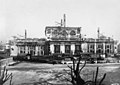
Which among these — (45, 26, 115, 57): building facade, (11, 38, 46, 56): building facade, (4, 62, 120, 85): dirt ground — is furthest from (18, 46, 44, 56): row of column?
(4, 62, 120, 85): dirt ground

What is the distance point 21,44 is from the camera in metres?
39.5

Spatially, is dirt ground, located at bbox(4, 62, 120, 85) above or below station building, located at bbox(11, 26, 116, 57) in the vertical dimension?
below

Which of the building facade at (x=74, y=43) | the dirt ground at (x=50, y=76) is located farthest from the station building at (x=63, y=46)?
the dirt ground at (x=50, y=76)

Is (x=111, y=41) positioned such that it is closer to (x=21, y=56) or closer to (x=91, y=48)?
(x=91, y=48)


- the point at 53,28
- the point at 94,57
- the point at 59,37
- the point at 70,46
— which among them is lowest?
the point at 94,57

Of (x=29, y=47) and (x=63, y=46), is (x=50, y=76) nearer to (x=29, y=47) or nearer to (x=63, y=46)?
(x=63, y=46)

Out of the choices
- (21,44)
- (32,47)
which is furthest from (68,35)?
(21,44)

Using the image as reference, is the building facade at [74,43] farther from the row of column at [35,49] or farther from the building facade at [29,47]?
the row of column at [35,49]

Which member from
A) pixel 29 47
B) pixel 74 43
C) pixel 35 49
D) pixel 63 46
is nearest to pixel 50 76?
pixel 63 46

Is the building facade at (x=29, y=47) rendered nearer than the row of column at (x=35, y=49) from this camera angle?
Yes

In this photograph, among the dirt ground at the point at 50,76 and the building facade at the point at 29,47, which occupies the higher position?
the building facade at the point at 29,47

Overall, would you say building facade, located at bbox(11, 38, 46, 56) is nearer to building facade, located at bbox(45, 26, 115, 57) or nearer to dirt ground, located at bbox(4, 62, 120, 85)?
building facade, located at bbox(45, 26, 115, 57)

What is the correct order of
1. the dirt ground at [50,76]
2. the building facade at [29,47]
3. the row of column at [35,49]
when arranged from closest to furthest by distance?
the dirt ground at [50,76] < the building facade at [29,47] < the row of column at [35,49]

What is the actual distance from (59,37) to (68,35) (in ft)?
13.0
